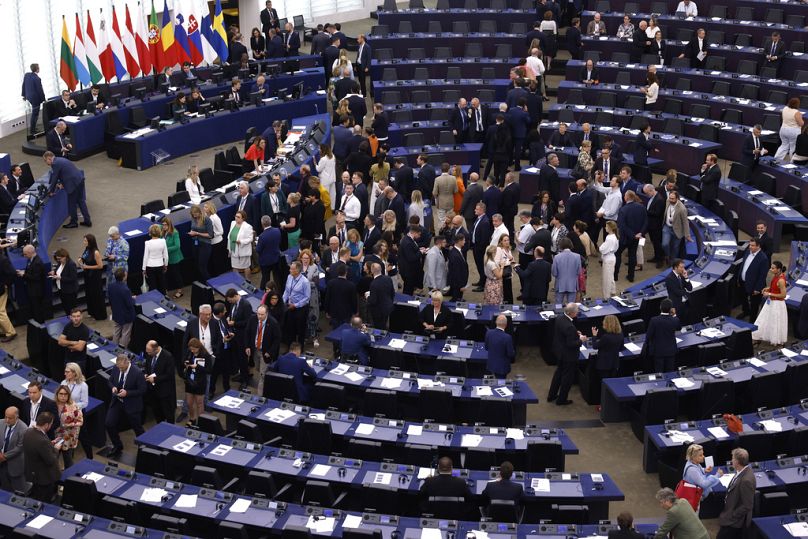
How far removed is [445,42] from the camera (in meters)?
35.0

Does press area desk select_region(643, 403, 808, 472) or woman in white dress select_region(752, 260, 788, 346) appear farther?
woman in white dress select_region(752, 260, 788, 346)

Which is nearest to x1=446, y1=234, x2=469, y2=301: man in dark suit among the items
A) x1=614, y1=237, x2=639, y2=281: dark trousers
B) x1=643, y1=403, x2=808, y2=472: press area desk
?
x1=614, y1=237, x2=639, y2=281: dark trousers

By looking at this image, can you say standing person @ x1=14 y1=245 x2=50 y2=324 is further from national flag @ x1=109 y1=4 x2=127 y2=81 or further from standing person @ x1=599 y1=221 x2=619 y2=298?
national flag @ x1=109 y1=4 x2=127 y2=81

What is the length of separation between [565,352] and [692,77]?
15.5 meters

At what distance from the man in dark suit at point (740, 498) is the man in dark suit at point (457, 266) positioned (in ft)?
25.9

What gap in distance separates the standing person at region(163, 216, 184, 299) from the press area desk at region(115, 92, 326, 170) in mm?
7694

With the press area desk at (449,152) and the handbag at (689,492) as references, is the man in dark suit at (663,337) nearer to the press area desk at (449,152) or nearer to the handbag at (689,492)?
the handbag at (689,492)

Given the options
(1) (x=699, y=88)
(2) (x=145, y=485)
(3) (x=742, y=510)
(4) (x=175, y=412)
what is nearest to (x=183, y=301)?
(4) (x=175, y=412)

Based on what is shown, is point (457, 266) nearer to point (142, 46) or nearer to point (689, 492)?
point (689, 492)

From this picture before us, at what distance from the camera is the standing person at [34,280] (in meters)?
20.8

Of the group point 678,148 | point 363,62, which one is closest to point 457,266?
point 678,148

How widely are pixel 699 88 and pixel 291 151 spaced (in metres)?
11.8

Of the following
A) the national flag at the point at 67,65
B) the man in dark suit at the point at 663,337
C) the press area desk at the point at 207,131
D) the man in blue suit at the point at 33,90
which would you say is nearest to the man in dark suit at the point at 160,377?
the man in dark suit at the point at 663,337

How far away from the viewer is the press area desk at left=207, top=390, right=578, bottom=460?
15.8 m
